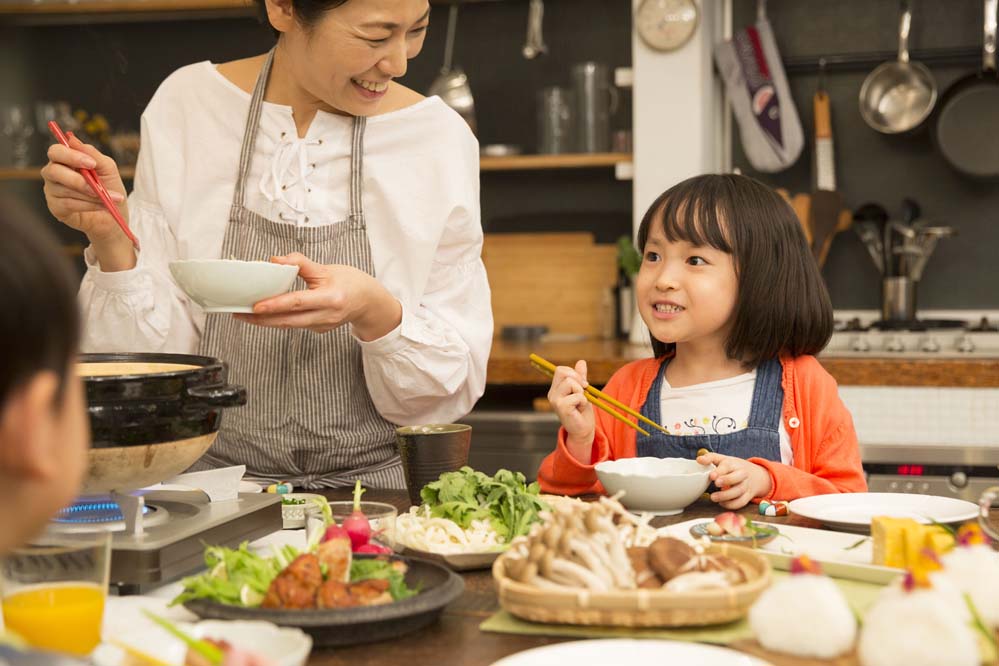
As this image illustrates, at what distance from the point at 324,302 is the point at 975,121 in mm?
2633

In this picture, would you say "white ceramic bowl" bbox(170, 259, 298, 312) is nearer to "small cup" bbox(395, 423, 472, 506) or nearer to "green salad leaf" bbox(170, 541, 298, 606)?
"small cup" bbox(395, 423, 472, 506)

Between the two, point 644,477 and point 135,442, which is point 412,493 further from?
point 135,442

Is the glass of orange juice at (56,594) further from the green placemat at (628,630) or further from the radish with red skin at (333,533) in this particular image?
the green placemat at (628,630)

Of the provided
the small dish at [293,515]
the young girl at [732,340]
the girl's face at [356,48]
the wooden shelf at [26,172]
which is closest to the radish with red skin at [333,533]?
the small dish at [293,515]

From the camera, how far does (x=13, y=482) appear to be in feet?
2.08

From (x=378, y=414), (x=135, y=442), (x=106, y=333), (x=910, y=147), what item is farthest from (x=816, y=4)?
(x=135, y=442)

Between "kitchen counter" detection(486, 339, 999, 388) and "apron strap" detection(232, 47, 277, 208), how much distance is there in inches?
49.2

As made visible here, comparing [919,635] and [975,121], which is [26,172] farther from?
[919,635]

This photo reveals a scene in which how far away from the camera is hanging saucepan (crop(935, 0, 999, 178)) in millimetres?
3418

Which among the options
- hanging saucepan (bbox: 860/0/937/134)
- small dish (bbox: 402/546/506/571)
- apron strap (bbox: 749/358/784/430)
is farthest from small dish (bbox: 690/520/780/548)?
hanging saucepan (bbox: 860/0/937/134)

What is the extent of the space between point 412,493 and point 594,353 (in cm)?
171

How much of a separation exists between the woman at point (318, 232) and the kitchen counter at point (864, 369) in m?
1.03

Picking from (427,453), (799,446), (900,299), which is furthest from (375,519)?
(900,299)

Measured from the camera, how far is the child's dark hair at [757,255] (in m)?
1.89
